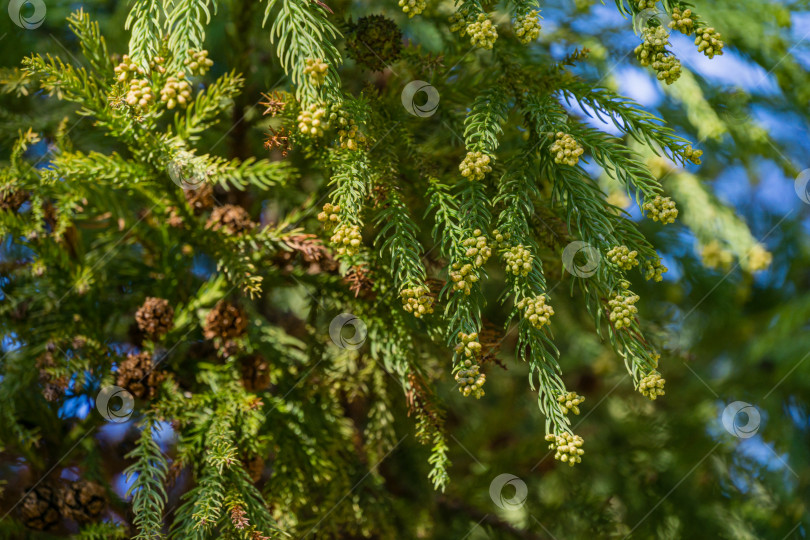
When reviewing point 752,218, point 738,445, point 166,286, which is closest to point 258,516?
point 166,286

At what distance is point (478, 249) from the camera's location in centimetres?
70

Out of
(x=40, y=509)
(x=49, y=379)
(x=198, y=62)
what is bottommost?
(x=40, y=509)

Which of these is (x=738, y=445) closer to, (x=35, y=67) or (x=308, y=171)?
(x=308, y=171)

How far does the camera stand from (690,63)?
1.41 metres

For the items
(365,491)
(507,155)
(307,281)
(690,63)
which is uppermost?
(690,63)

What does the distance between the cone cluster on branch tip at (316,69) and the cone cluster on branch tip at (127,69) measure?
182 millimetres

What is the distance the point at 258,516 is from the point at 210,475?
79 millimetres
